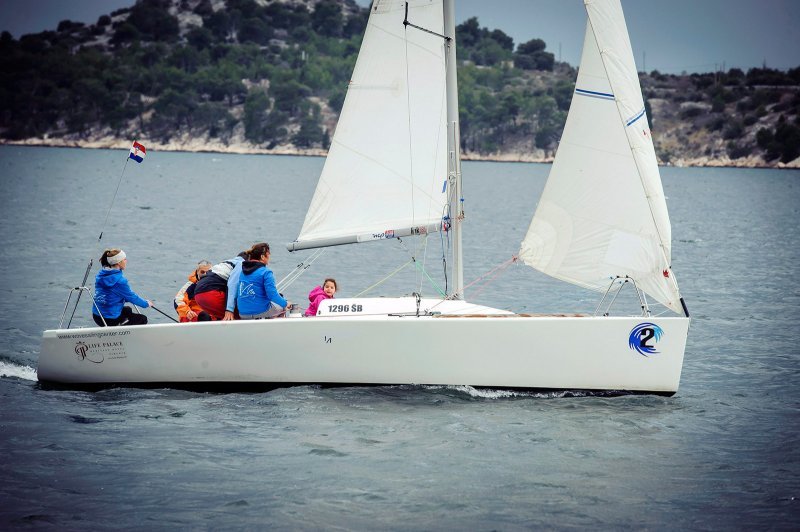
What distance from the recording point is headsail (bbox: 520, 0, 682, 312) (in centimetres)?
1334

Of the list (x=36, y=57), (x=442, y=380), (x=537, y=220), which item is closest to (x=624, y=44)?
(x=537, y=220)

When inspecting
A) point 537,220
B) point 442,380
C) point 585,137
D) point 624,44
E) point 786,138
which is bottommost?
point 442,380

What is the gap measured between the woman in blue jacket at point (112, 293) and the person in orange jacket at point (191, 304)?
615 mm

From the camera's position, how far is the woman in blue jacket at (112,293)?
1345cm

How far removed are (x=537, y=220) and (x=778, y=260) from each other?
21373mm

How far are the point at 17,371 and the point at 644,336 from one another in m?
8.00

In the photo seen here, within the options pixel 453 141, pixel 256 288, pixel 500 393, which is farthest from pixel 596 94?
pixel 256 288

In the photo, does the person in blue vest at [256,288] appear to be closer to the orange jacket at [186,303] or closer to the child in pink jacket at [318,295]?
the child in pink jacket at [318,295]

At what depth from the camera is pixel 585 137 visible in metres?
13.7

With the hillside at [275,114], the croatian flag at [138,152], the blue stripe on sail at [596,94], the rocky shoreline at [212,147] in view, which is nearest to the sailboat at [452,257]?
the blue stripe on sail at [596,94]

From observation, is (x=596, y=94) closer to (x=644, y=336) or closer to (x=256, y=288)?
(x=644, y=336)

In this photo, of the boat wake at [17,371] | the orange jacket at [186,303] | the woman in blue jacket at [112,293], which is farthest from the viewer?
the boat wake at [17,371]

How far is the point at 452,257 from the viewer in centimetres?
1354

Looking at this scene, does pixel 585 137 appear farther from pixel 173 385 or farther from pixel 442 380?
pixel 173 385
